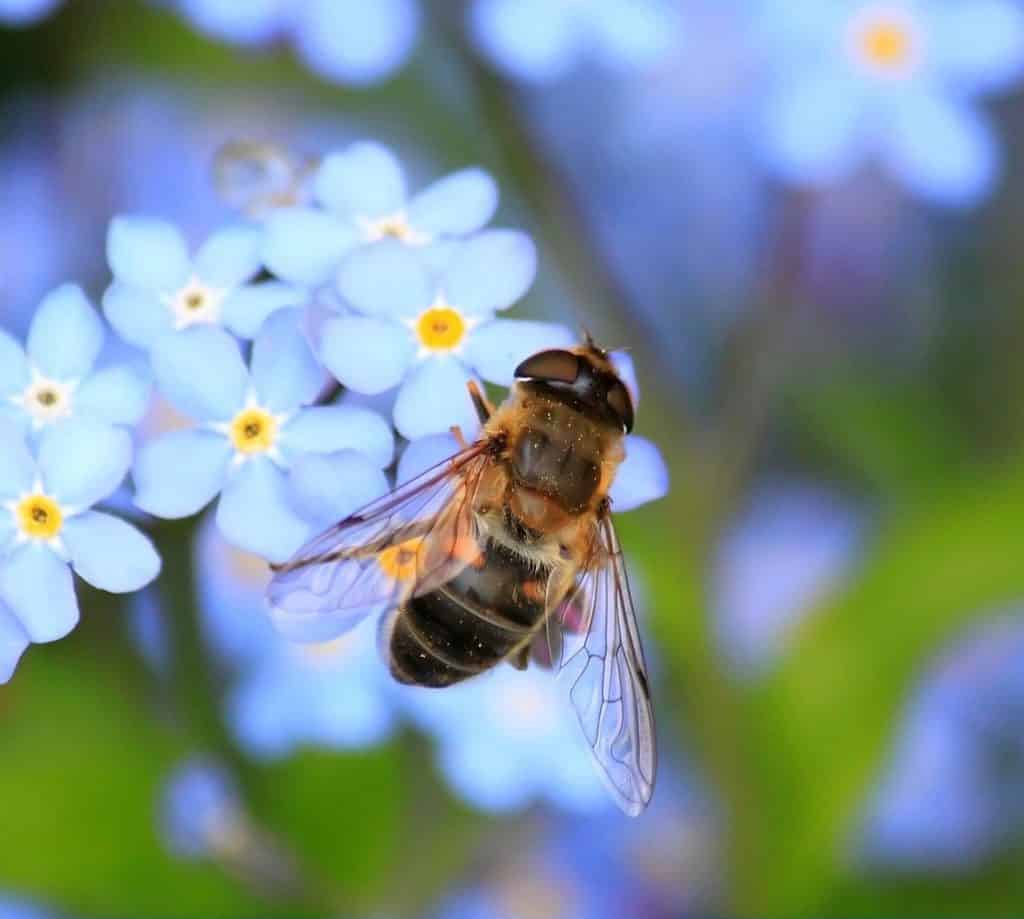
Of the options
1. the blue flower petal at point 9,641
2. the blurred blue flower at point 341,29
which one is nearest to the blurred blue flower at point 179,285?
the blue flower petal at point 9,641

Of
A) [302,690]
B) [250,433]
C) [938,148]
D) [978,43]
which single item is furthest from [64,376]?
[978,43]

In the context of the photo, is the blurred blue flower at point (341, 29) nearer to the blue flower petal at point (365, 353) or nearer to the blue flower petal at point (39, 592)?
the blue flower petal at point (365, 353)

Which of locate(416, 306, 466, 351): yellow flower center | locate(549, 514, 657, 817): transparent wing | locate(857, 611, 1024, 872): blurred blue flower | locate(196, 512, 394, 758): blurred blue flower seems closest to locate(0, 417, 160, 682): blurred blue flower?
locate(416, 306, 466, 351): yellow flower center

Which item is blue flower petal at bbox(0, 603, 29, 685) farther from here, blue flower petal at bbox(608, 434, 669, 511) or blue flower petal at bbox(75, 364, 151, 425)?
blue flower petal at bbox(608, 434, 669, 511)

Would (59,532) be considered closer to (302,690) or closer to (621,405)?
(621,405)

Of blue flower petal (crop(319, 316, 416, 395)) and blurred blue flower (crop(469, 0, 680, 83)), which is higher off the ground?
blurred blue flower (crop(469, 0, 680, 83))

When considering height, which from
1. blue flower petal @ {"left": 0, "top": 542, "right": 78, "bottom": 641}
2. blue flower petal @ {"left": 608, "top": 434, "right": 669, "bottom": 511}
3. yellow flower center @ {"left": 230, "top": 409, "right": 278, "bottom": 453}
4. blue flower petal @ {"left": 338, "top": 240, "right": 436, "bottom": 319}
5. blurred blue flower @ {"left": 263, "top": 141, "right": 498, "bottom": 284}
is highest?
blurred blue flower @ {"left": 263, "top": 141, "right": 498, "bottom": 284}

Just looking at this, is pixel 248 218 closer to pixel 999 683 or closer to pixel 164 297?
pixel 164 297
